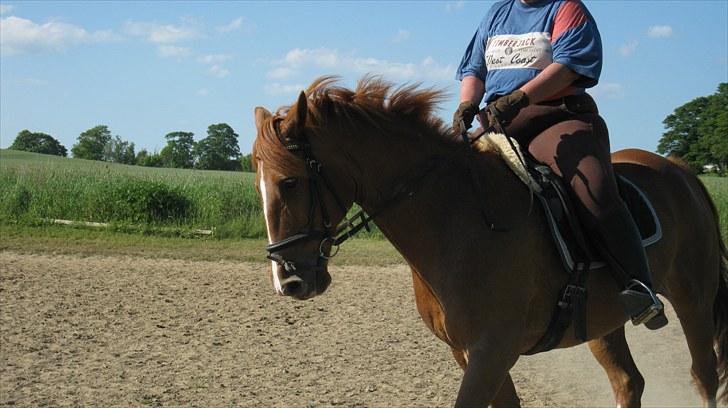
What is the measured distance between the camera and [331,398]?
6.54 meters

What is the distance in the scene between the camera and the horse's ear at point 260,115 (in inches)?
149

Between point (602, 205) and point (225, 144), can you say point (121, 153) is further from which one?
point (602, 205)

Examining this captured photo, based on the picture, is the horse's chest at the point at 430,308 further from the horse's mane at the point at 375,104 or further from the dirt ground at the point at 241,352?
the dirt ground at the point at 241,352

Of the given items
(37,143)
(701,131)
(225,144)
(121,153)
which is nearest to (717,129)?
(701,131)

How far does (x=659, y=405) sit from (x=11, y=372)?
5958mm

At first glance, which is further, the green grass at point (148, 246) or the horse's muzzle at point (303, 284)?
the green grass at point (148, 246)

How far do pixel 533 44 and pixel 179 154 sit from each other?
63.0 meters

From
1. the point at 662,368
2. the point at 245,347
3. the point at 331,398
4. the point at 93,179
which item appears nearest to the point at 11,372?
the point at 245,347

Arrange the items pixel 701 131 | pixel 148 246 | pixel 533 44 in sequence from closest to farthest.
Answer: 1. pixel 533 44
2. pixel 148 246
3. pixel 701 131

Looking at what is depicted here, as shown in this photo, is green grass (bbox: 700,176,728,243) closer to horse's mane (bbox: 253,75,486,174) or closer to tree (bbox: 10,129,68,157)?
horse's mane (bbox: 253,75,486,174)

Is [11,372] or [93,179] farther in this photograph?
[93,179]

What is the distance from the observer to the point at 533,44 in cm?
438

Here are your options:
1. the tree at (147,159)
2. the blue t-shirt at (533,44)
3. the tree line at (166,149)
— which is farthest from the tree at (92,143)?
the blue t-shirt at (533,44)

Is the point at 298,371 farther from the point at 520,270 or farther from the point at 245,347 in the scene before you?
the point at 520,270
